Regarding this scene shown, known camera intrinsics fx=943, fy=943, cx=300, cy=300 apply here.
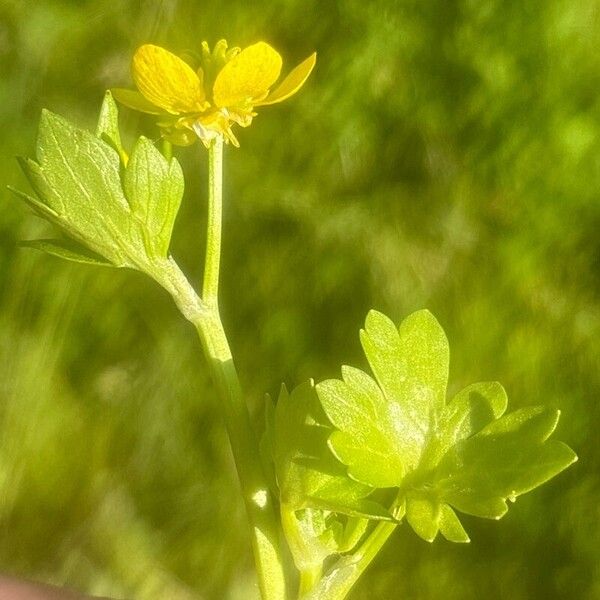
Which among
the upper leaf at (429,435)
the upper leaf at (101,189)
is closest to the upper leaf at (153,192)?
the upper leaf at (101,189)

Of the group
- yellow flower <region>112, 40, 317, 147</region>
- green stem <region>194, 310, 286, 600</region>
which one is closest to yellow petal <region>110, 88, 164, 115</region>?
yellow flower <region>112, 40, 317, 147</region>

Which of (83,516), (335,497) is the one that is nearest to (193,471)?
(83,516)

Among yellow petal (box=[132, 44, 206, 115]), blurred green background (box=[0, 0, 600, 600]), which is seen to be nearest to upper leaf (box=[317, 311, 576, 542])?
yellow petal (box=[132, 44, 206, 115])

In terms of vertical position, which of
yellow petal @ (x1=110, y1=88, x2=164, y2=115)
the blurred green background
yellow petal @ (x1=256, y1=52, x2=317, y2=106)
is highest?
yellow petal @ (x1=256, y1=52, x2=317, y2=106)

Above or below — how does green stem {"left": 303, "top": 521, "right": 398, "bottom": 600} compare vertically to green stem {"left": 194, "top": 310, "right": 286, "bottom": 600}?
below

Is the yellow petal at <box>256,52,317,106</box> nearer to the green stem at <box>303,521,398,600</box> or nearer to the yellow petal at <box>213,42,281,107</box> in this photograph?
the yellow petal at <box>213,42,281,107</box>

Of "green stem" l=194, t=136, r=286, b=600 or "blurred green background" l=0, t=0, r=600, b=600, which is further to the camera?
"blurred green background" l=0, t=0, r=600, b=600
